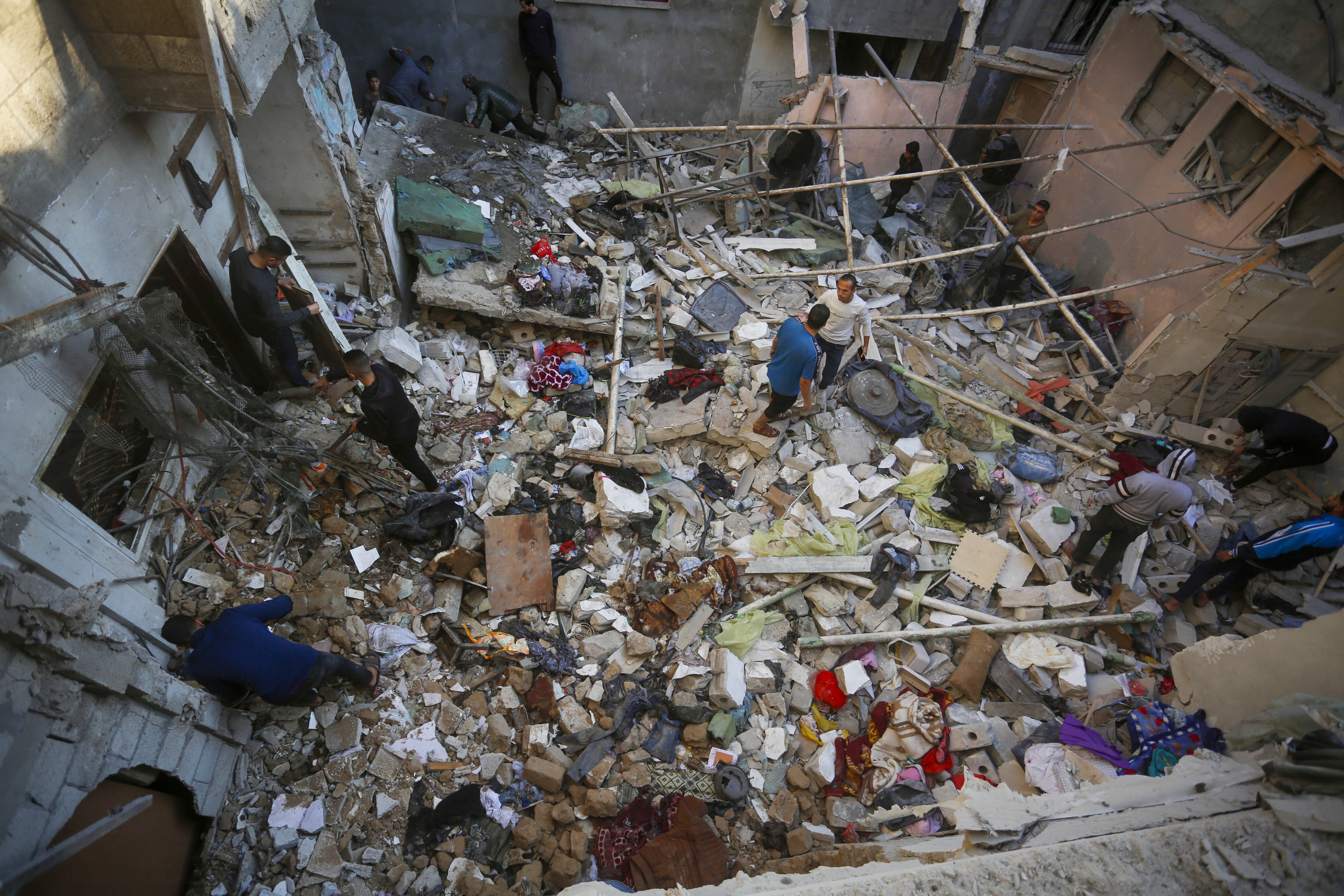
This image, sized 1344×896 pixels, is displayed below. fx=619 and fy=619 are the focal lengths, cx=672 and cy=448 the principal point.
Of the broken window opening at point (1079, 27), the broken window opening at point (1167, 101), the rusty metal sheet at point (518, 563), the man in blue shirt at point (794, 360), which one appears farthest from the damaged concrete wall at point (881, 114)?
the rusty metal sheet at point (518, 563)

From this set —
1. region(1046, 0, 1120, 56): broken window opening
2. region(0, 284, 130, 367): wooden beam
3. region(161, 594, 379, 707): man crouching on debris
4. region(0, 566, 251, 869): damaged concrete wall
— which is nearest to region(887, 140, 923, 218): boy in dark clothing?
region(1046, 0, 1120, 56): broken window opening

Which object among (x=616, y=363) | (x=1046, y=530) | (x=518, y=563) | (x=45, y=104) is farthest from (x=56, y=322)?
(x=1046, y=530)

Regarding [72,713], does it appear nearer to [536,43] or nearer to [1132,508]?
[1132,508]

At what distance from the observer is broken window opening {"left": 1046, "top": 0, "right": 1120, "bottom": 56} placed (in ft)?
38.0

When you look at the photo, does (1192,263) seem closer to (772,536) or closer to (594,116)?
(772,536)

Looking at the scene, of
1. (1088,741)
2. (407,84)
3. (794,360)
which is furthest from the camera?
(407,84)

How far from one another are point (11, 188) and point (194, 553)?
276cm

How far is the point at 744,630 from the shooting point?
5480mm

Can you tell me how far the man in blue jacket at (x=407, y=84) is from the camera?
1039 centimetres

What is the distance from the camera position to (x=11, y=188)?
10.5 feet

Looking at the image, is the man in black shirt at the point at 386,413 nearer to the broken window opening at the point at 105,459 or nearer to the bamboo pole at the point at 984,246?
the broken window opening at the point at 105,459

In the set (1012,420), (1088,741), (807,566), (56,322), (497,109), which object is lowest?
(1088,741)

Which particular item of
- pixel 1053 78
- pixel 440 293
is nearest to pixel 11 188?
pixel 440 293

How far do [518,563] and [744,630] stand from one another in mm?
2097
